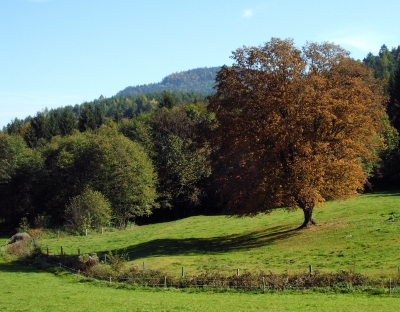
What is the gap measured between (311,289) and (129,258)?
19.9m

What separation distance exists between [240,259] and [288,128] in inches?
467

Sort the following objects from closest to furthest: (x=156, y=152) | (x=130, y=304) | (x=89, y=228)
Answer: (x=130, y=304), (x=89, y=228), (x=156, y=152)

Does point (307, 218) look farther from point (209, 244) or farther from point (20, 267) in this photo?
point (20, 267)

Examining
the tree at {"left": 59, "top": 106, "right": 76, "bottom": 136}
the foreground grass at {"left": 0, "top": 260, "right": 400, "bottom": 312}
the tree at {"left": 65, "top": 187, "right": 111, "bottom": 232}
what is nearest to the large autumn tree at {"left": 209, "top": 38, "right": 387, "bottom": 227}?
the foreground grass at {"left": 0, "top": 260, "right": 400, "bottom": 312}

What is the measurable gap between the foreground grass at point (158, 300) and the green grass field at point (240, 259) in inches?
1.9

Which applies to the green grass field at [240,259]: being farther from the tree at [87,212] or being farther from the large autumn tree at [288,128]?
the tree at [87,212]

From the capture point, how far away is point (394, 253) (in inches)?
1209

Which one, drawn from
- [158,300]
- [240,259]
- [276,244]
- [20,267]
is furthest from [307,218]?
[20,267]

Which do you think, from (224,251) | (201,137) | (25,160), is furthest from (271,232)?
(25,160)

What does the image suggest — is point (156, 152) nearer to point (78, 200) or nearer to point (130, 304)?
point (78, 200)

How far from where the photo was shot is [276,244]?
128ft

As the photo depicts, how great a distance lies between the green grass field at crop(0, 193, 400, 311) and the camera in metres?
23.7

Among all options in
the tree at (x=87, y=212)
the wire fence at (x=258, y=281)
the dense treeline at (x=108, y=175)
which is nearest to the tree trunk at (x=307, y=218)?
the wire fence at (x=258, y=281)

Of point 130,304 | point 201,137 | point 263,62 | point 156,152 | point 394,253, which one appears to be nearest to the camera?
point 130,304
